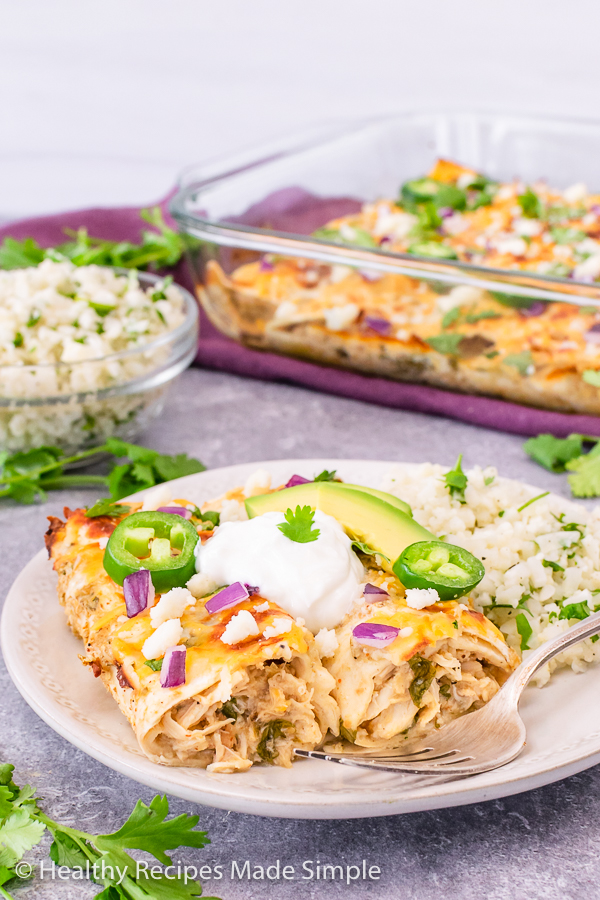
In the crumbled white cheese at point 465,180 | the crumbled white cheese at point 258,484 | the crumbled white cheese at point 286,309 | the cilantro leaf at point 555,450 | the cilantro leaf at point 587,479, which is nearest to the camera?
the crumbled white cheese at point 258,484

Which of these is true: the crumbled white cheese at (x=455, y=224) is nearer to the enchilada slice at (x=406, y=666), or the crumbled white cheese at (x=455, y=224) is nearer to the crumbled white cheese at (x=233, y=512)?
the crumbled white cheese at (x=233, y=512)

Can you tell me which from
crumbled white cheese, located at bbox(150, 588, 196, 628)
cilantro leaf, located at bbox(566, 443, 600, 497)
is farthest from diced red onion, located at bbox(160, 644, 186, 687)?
cilantro leaf, located at bbox(566, 443, 600, 497)

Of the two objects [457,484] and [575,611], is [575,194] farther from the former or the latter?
[575,611]

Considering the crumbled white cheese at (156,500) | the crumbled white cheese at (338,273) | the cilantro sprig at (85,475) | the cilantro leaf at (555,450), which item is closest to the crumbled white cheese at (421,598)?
the crumbled white cheese at (156,500)

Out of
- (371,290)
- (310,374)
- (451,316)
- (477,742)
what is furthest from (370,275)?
(477,742)

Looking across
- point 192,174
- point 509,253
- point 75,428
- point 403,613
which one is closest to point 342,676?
point 403,613

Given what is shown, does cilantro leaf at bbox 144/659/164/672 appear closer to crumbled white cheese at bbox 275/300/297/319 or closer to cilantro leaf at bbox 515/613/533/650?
cilantro leaf at bbox 515/613/533/650
